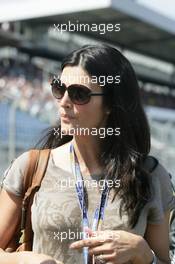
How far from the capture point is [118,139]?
1.23m

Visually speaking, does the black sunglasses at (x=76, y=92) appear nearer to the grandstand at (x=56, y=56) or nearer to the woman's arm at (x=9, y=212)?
the woman's arm at (x=9, y=212)

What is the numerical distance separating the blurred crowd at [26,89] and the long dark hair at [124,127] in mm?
7878

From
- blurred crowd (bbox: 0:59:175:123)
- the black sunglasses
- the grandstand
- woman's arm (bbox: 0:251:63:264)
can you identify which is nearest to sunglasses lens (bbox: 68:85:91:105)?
the black sunglasses

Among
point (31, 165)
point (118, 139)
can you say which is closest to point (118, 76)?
point (118, 139)

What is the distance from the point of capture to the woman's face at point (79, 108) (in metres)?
1.17

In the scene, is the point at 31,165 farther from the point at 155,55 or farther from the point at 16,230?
the point at 155,55

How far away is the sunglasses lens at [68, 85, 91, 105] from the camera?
118cm

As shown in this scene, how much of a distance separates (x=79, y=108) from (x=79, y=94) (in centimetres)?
3

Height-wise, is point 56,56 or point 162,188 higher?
point 162,188

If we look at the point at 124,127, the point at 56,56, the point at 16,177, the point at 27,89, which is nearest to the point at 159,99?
the point at 56,56

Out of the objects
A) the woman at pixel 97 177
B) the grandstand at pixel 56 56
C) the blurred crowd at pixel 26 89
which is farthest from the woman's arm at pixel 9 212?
the blurred crowd at pixel 26 89

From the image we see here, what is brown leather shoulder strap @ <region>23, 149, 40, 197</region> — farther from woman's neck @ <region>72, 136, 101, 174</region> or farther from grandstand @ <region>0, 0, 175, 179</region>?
grandstand @ <region>0, 0, 175, 179</region>

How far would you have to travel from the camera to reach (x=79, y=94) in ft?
3.87

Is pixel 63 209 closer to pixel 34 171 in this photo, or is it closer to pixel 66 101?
pixel 34 171
